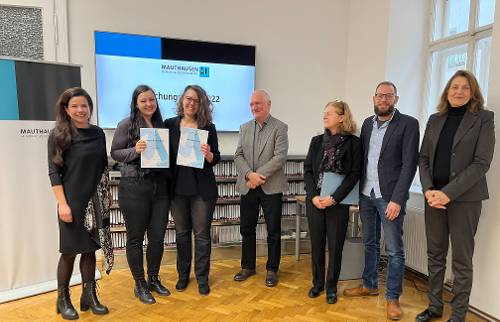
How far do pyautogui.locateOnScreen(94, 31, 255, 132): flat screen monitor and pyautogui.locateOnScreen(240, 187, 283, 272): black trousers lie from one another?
1.23 meters

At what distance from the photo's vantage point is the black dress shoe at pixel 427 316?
101 inches

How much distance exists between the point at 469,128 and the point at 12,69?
3251mm

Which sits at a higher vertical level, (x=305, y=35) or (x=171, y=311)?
(x=305, y=35)

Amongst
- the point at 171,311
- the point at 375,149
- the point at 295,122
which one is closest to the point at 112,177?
the point at 171,311

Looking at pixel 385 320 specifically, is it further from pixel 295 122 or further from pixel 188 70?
pixel 188 70

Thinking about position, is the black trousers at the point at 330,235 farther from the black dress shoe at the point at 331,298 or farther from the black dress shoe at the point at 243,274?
the black dress shoe at the point at 243,274

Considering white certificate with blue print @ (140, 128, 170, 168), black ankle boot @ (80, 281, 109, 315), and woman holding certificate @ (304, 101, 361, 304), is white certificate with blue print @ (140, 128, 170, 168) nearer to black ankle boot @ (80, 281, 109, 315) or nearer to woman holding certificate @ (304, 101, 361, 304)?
black ankle boot @ (80, 281, 109, 315)

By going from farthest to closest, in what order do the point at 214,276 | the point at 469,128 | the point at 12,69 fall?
the point at 214,276, the point at 12,69, the point at 469,128

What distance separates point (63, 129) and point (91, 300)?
1.24m

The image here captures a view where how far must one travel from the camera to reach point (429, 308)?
2.59m

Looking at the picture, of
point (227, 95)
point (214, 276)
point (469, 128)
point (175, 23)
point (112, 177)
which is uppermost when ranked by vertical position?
point (175, 23)

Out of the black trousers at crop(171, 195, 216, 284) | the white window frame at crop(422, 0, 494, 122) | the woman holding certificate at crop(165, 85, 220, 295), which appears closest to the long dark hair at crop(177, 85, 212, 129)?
the woman holding certificate at crop(165, 85, 220, 295)

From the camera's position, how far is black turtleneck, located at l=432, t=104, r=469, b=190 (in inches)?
94.0

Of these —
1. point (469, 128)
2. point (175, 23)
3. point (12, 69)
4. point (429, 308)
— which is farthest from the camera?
point (175, 23)
